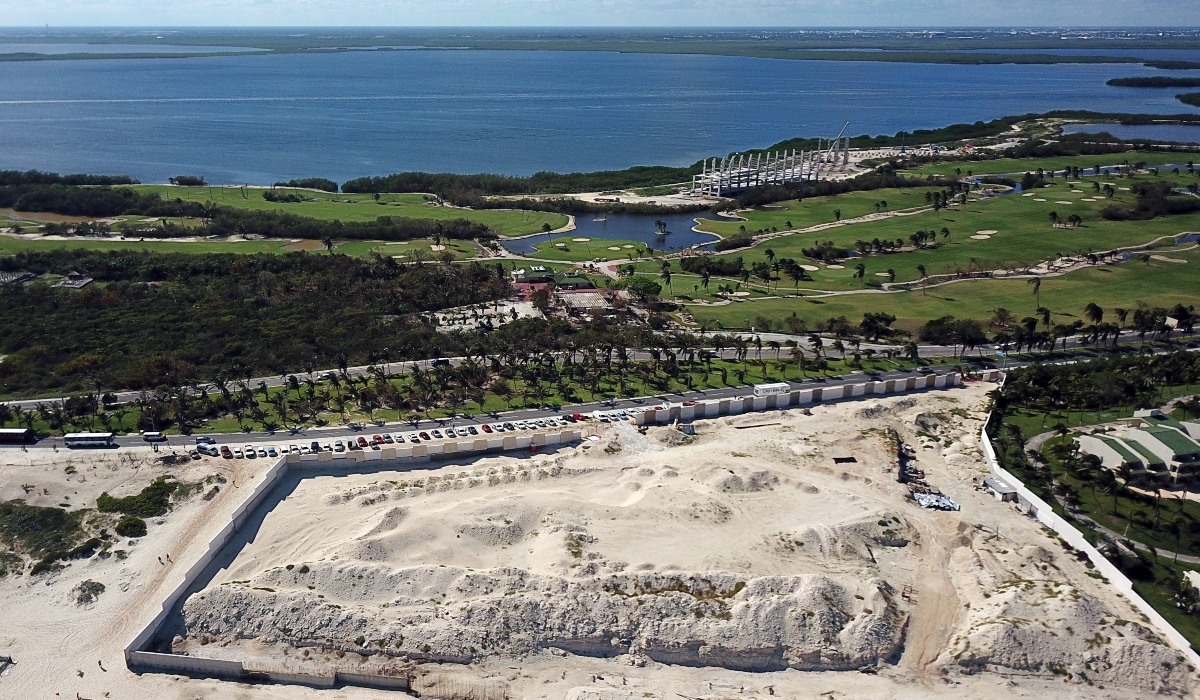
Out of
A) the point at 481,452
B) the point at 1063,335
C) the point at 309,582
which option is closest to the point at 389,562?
the point at 309,582

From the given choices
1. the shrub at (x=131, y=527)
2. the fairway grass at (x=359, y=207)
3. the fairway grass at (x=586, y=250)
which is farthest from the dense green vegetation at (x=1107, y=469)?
the fairway grass at (x=359, y=207)

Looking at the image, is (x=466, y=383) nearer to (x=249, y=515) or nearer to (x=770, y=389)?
(x=249, y=515)

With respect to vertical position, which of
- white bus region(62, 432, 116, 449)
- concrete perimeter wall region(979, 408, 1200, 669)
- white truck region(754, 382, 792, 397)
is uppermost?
white bus region(62, 432, 116, 449)

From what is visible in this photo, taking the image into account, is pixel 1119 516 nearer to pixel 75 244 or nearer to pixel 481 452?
pixel 481 452

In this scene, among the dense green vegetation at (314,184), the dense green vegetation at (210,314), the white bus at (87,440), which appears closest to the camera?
the white bus at (87,440)

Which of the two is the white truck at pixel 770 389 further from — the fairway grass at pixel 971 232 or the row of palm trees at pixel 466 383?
the fairway grass at pixel 971 232

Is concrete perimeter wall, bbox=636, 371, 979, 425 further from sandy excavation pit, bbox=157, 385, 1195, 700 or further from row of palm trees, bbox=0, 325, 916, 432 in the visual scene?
sandy excavation pit, bbox=157, 385, 1195, 700

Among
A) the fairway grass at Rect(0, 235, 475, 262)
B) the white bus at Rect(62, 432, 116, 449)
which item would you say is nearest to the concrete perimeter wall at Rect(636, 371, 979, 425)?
the white bus at Rect(62, 432, 116, 449)
